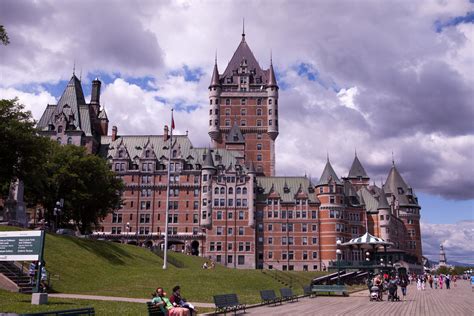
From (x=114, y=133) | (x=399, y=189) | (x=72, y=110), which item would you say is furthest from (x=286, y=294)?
(x=399, y=189)

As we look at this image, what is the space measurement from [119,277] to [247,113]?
298 ft

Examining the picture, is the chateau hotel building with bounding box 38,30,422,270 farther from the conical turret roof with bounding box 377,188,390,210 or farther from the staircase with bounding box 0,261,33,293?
the staircase with bounding box 0,261,33,293

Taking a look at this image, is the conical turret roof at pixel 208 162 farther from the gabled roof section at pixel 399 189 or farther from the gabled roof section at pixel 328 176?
the gabled roof section at pixel 399 189

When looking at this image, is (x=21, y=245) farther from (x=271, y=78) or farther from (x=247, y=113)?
(x=271, y=78)

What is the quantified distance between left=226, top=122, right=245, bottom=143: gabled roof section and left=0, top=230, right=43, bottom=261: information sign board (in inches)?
3889

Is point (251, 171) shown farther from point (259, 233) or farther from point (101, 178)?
point (101, 178)

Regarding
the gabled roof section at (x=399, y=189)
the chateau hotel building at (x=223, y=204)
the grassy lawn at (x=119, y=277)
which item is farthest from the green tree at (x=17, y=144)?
the gabled roof section at (x=399, y=189)

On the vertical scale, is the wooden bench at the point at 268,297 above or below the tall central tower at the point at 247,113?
below

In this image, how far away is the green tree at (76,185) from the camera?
243ft

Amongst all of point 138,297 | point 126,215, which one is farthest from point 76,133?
point 138,297

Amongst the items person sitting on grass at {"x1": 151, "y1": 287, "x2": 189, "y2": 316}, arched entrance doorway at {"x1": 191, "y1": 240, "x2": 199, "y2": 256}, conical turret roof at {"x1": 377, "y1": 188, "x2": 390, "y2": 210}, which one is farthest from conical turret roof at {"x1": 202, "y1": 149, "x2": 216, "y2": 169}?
person sitting on grass at {"x1": 151, "y1": 287, "x2": 189, "y2": 316}

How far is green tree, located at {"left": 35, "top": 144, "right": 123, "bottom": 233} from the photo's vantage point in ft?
243

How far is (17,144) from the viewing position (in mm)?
54531

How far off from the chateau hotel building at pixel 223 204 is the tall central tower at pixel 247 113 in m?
5.76
